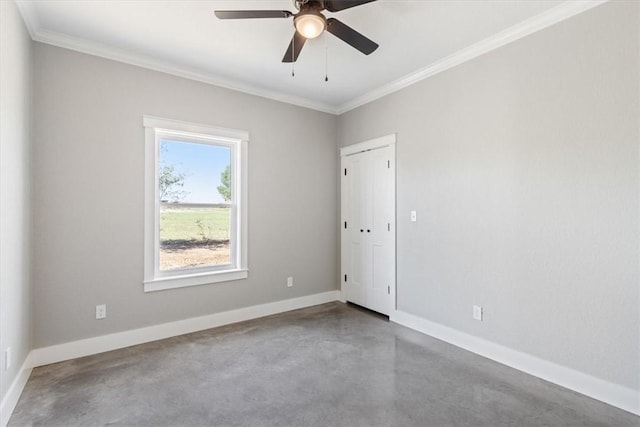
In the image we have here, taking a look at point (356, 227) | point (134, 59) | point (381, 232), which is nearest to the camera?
point (134, 59)

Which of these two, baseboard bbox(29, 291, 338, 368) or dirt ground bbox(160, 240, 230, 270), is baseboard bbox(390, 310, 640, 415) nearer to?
baseboard bbox(29, 291, 338, 368)

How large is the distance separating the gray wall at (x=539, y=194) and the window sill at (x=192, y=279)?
2.03 metres

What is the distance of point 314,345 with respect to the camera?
313cm

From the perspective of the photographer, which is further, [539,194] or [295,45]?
[539,194]

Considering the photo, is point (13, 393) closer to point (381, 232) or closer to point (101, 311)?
point (101, 311)

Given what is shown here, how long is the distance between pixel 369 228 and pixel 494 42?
235 cm

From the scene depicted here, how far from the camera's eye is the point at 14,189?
2225 mm

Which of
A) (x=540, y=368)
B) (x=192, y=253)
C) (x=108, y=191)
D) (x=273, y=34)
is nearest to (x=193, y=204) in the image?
(x=192, y=253)

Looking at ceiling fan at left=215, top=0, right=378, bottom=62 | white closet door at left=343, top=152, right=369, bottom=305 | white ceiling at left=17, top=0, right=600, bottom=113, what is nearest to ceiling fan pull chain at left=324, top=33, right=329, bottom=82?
white ceiling at left=17, top=0, right=600, bottom=113

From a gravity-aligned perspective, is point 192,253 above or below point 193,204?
below

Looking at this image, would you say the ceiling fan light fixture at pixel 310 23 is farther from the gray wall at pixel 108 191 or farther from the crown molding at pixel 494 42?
the gray wall at pixel 108 191

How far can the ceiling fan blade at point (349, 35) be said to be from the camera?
2.09 m

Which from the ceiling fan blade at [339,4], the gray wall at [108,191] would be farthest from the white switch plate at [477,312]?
the ceiling fan blade at [339,4]

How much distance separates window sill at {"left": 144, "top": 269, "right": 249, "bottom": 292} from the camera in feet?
10.7
